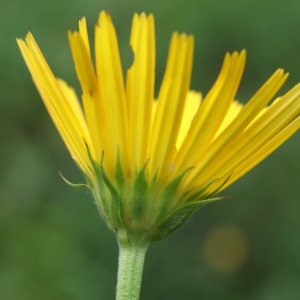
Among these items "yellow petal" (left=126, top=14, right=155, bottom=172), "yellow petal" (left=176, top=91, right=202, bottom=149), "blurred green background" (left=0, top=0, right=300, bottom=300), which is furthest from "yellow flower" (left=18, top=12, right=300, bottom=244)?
"blurred green background" (left=0, top=0, right=300, bottom=300)

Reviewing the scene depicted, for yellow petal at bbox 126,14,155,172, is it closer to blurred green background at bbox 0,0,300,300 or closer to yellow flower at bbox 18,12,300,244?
yellow flower at bbox 18,12,300,244

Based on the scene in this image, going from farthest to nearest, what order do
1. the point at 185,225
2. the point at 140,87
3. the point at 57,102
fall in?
the point at 185,225 → the point at 57,102 → the point at 140,87

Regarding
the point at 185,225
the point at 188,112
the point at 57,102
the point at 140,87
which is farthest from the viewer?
the point at 185,225

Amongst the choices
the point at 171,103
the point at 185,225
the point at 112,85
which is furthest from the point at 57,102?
the point at 185,225

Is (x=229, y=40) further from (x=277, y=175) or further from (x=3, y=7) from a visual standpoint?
(x=3, y=7)

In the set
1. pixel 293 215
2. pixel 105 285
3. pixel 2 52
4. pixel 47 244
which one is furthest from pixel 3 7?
pixel 293 215

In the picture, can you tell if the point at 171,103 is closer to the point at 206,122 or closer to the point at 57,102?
the point at 206,122
